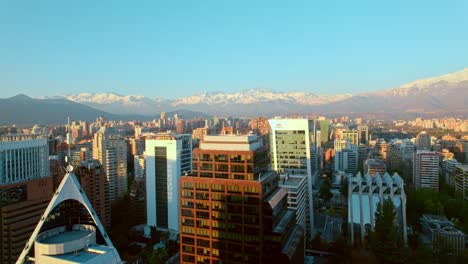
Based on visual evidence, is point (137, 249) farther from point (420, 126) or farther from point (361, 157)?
point (420, 126)

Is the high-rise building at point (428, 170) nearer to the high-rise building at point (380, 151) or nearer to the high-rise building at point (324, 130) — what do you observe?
the high-rise building at point (380, 151)

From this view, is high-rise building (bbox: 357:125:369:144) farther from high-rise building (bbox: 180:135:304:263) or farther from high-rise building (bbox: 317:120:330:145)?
high-rise building (bbox: 180:135:304:263)

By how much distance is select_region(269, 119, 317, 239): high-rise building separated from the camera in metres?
23.2

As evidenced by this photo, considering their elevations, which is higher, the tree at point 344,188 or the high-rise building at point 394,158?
the high-rise building at point 394,158

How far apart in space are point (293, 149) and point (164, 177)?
9.92m

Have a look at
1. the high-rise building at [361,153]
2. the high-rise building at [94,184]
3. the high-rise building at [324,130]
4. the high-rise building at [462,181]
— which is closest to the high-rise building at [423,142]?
the high-rise building at [361,153]

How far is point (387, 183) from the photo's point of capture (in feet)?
75.6

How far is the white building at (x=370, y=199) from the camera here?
2134 cm

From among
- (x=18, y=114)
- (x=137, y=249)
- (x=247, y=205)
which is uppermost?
(x=18, y=114)

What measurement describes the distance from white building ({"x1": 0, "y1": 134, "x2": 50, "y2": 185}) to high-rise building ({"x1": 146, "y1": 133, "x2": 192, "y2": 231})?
30.4ft

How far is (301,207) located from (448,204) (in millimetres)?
14800

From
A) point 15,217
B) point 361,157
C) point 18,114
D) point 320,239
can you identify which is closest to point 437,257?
point 320,239

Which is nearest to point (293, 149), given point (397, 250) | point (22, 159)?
point (397, 250)

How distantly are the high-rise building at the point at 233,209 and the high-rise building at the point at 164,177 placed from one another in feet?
32.6
